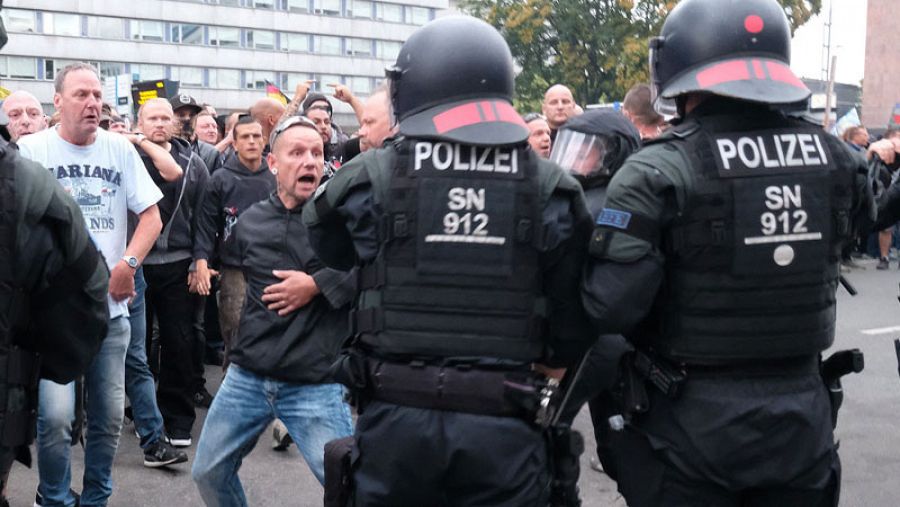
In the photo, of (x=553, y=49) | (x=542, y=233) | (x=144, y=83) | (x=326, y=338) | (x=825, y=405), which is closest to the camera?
(x=542, y=233)

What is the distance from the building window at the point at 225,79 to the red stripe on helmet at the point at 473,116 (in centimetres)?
6962

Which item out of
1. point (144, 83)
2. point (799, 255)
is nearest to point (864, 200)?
point (799, 255)

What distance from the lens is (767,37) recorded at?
A: 318 cm

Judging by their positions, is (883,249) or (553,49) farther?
(553,49)

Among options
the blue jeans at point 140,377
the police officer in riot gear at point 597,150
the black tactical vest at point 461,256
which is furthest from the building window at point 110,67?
the black tactical vest at point 461,256

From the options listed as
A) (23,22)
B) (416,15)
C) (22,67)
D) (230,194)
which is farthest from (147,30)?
(230,194)

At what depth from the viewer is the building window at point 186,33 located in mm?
68438

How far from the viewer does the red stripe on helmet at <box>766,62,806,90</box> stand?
3.13 metres

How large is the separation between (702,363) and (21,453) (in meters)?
1.99

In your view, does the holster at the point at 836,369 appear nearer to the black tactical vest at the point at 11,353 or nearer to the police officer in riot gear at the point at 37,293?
the police officer in riot gear at the point at 37,293

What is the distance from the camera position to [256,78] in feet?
237

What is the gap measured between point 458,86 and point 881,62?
6778cm

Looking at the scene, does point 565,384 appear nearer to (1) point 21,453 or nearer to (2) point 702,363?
(2) point 702,363

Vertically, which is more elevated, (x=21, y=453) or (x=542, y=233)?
(x=542, y=233)
